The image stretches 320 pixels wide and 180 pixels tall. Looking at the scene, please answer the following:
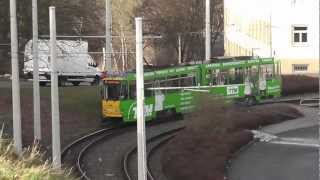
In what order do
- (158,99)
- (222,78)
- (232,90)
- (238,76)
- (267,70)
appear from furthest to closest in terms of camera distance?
(267,70) → (238,76) → (232,90) → (222,78) → (158,99)

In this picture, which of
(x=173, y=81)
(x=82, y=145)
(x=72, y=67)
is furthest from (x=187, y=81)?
(x=72, y=67)

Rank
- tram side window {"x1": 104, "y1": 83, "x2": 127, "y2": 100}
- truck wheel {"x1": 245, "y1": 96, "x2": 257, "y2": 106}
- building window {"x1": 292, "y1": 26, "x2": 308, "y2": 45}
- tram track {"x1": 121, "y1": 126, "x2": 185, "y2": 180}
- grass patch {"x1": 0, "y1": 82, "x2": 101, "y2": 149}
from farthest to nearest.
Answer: building window {"x1": 292, "y1": 26, "x2": 308, "y2": 45}
truck wheel {"x1": 245, "y1": 96, "x2": 257, "y2": 106}
tram side window {"x1": 104, "y1": 83, "x2": 127, "y2": 100}
grass patch {"x1": 0, "y1": 82, "x2": 101, "y2": 149}
tram track {"x1": 121, "y1": 126, "x2": 185, "y2": 180}

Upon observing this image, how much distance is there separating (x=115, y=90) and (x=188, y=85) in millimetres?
4391

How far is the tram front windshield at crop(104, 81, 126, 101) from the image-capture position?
34219mm

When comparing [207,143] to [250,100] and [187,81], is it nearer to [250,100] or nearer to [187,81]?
[187,81]

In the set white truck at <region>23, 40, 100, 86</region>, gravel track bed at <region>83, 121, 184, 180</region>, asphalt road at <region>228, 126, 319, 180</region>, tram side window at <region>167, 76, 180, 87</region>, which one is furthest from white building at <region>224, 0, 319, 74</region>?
asphalt road at <region>228, 126, 319, 180</region>

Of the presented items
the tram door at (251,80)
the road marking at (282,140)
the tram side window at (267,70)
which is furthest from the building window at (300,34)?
the road marking at (282,140)

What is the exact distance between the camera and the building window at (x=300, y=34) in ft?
181

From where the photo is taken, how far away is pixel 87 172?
978 inches

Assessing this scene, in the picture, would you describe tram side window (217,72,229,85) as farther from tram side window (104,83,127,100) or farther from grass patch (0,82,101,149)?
grass patch (0,82,101,149)

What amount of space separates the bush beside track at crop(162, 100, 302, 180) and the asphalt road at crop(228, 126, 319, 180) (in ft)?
1.54

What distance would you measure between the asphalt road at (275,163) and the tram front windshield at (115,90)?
8.41 m

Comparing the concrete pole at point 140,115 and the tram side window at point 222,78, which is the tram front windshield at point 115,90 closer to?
the tram side window at point 222,78

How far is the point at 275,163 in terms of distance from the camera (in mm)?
23703
